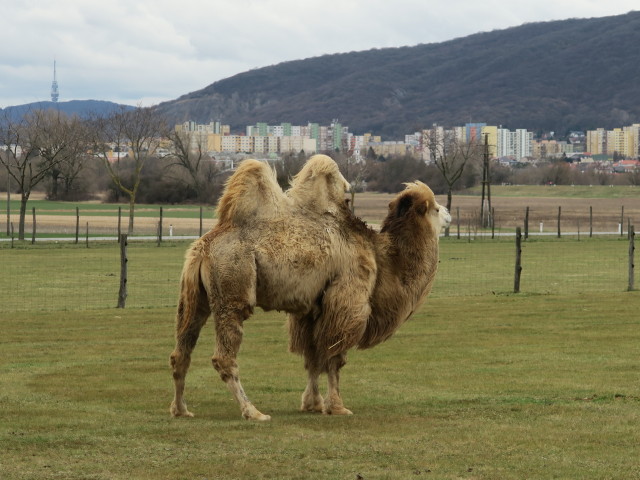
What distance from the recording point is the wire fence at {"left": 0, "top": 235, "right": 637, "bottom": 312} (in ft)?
88.5

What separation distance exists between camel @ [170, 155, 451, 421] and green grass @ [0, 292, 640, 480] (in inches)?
23.2

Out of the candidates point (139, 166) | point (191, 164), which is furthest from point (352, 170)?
point (139, 166)

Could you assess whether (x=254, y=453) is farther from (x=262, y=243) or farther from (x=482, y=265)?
(x=482, y=265)

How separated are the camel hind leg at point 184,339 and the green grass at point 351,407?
0.59 ft

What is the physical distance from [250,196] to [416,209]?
181cm

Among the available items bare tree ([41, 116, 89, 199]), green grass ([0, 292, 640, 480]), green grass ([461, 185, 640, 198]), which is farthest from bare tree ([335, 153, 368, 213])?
green grass ([0, 292, 640, 480])

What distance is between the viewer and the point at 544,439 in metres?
8.98

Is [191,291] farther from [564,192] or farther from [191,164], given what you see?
[564,192]

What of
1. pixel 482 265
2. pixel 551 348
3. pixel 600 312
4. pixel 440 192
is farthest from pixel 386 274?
pixel 440 192

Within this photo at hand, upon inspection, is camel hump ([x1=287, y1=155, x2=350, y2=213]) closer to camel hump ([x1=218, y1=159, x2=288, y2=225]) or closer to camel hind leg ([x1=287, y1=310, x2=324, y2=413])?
camel hump ([x1=218, y1=159, x2=288, y2=225])

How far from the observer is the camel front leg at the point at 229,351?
10.1 m

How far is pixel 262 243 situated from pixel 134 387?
111 inches

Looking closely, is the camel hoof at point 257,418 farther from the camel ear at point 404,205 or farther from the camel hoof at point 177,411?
the camel ear at point 404,205

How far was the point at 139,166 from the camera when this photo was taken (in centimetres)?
7156
